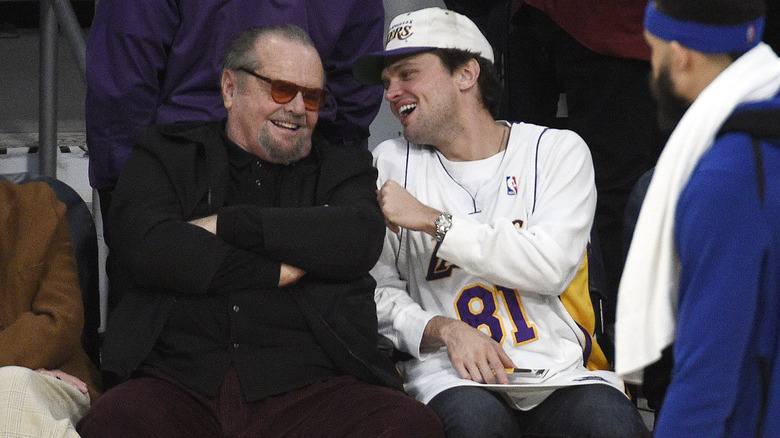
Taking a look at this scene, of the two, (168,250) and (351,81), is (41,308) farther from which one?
(351,81)

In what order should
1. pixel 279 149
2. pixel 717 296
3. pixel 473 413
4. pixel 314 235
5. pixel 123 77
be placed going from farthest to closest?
pixel 123 77 < pixel 279 149 < pixel 314 235 < pixel 473 413 < pixel 717 296

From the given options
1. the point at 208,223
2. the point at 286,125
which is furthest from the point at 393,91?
the point at 208,223

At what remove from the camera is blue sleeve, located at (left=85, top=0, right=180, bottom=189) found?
3205 mm

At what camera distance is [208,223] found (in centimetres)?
271

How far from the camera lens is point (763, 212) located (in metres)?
1.71

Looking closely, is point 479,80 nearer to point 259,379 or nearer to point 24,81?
point 259,379

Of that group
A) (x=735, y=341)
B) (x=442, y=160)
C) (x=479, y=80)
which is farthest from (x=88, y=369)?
(x=735, y=341)

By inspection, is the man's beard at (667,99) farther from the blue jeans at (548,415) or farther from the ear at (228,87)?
the ear at (228,87)

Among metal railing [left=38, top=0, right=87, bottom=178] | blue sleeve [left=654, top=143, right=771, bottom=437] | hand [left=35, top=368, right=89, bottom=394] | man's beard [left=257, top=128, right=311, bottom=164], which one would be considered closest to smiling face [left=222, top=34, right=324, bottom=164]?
man's beard [left=257, top=128, right=311, bottom=164]

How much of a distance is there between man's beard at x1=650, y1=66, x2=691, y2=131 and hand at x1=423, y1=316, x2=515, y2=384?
95cm

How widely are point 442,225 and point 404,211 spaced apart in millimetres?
120

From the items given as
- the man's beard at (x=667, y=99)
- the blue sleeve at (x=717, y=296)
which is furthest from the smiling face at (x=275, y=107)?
the blue sleeve at (x=717, y=296)

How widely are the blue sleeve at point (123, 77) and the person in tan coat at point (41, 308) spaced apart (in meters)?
0.31

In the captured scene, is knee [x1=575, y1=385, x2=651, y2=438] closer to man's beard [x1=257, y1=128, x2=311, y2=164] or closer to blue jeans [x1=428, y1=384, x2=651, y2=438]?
blue jeans [x1=428, y1=384, x2=651, y2=438]
